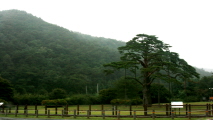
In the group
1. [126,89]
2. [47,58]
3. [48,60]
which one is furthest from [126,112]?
[47,58]

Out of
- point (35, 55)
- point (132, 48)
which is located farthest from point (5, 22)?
point (132, 48)

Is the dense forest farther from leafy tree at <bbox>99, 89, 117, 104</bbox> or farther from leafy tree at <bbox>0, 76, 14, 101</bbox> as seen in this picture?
leafy tree at <bbox>0, 76, 14, 101</bbox>

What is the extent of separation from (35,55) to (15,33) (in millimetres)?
29371

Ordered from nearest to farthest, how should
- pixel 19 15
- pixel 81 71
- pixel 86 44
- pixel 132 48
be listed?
pixel 132 48, pixel 81 71, pixel 86 44, pixel 19 15

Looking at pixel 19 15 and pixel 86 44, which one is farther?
pixel 19 15

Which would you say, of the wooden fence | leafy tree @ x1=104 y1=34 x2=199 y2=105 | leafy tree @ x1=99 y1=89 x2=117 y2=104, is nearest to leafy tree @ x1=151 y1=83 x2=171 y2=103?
leafy tree @ x1=99 y1=89 x2=117 y2=104

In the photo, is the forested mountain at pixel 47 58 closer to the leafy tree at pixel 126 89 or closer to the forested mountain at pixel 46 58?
the forested mountain at pixel 46 58

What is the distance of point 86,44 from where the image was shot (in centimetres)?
13212

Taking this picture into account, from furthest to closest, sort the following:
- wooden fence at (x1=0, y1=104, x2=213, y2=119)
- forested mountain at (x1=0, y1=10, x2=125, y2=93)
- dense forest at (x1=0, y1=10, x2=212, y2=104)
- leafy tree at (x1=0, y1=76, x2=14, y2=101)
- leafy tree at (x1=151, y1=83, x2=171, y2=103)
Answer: forested mountain at (x1=0, y1=10, x2=125, y2=93) < dense forest at (x1=0, y1=10, x2=212, y2=104) < leafy tree at (x1=151, y1=83, x2=171, y2=103) < leafy tree at (x1=0, y1=76, x2=14, y2=101) < wooden fence at (x1=0, y1=104, x2=213, y2=119)

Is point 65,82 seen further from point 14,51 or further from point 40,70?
point 14,51

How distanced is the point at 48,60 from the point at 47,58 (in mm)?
2499

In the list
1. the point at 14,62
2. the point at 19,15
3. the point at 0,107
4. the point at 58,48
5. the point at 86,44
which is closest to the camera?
the point at 0,107

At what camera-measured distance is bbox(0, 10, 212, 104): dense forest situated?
81938 millimetres

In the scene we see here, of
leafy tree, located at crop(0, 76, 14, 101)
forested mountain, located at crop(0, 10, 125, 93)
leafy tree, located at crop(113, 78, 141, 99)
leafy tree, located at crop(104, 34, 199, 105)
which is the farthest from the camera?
forested mountain, located at crop(0, 10, 125, 93)
